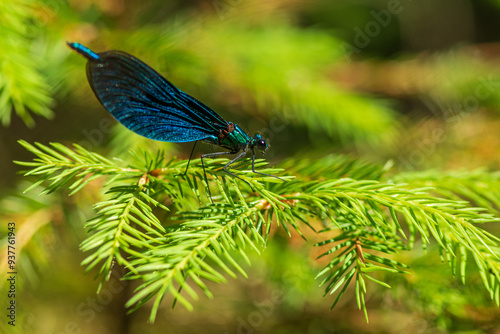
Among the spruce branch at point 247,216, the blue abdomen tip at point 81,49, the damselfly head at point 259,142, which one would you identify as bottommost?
the spruce branch at point 247,216

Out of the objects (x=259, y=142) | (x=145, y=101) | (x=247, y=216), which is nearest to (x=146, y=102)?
(x=145, y=101)

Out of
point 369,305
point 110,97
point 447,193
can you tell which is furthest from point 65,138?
point 447,193

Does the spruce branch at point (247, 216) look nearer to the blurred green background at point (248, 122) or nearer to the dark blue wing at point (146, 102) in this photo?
the dark blue wing at point (146, 102)

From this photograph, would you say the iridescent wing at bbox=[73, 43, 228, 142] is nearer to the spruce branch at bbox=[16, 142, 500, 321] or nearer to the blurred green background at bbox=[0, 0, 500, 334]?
the spruce branch at bbox=[16, 142, 500, 321]

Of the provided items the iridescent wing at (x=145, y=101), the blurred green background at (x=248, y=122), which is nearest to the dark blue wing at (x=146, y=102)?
the iridescent wing at (x=145, y=101)

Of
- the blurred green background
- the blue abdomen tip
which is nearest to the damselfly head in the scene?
the blurred green background

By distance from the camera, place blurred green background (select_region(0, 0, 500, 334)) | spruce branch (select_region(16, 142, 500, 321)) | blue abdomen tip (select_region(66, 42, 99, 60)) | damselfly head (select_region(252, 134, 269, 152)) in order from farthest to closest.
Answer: blurred green background (select_region(0, 0, 500, 334)), damselfly head (select_region(252, 134, 269, 152)), blue abdomen tip (select_region(66, 42, 99, 60)), spruce branch (select_region(16, 142, 500, 321))
